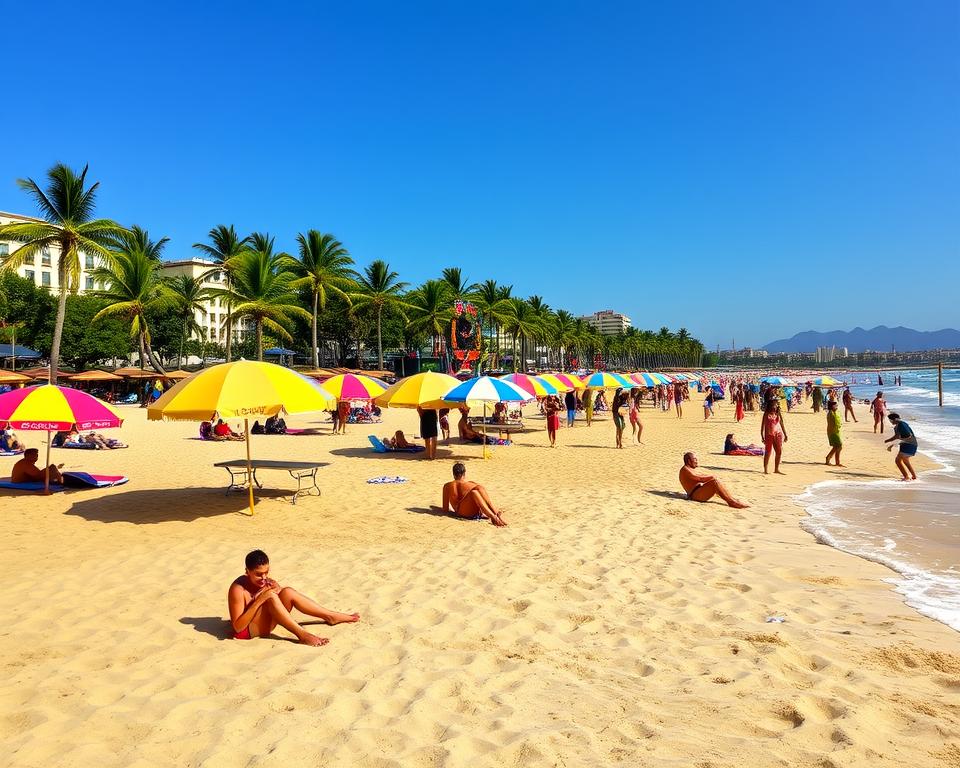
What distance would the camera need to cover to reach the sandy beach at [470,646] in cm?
306

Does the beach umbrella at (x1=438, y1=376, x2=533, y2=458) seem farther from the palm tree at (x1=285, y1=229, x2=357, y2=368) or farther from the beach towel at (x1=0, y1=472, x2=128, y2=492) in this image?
the palm tree at (x1=285, y1=229, x2=357, y2=368)

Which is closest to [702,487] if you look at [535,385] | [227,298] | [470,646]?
[470,646]

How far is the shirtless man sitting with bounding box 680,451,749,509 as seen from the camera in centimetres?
924

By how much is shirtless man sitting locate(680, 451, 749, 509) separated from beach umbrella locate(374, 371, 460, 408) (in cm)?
502

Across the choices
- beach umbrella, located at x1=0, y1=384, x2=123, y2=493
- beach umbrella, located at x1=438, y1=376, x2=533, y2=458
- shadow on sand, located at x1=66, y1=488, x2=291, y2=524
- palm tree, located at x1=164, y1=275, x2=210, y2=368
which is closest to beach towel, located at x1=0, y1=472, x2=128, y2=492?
shadow on sand, located at x1=66, y1=488, x2=291, y2=524

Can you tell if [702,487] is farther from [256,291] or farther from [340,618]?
[256,291]

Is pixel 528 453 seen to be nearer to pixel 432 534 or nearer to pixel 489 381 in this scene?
pixel 489 381

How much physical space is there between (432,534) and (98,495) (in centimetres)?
586

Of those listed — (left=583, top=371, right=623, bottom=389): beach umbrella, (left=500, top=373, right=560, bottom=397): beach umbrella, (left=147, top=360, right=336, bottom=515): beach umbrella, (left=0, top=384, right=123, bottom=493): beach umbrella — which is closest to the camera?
(left=147, top=360, right=336, bottom=515): beach umbrella

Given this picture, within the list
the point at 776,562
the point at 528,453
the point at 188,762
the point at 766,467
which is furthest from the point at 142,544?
the point at 766,467

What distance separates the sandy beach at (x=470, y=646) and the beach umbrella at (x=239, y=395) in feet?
4.75

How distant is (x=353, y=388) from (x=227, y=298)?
25.9 metres

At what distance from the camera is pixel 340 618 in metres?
4.67

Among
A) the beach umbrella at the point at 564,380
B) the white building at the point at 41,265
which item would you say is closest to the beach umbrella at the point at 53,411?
the beach umbrella at the point at 564,380
